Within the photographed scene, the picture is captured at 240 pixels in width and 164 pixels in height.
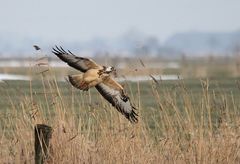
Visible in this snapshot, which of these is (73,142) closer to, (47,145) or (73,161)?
(73,161)

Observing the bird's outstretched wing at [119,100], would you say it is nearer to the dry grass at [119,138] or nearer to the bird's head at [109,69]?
the dry grass at [119,138]

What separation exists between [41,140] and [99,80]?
2.71ft

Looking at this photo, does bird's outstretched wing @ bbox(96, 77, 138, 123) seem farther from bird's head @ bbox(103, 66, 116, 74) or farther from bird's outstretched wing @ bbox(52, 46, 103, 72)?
bird's head @ bbox(103, 66, 116, 74)

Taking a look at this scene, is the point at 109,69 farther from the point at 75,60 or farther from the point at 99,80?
the point at 75,60

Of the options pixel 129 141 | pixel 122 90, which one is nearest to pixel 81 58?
pixel 122 90

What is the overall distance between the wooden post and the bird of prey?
0.52 metres

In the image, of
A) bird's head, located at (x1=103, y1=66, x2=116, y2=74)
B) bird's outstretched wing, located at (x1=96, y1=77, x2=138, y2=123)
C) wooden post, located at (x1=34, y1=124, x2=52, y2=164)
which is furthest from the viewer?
bird's outstretched wing, located at (x1=96, y1=77, x2=138, y2=123)

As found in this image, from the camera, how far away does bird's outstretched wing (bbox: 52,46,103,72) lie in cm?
881

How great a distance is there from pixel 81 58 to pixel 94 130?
1837mm

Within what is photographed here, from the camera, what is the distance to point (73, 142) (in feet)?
32.1

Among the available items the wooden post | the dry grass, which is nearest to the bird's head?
the wooden post

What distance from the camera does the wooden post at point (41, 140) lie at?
28.3 feet

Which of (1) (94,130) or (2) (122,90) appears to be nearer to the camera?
(2) (122,90)

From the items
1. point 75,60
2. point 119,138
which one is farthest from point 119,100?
point 75,60
